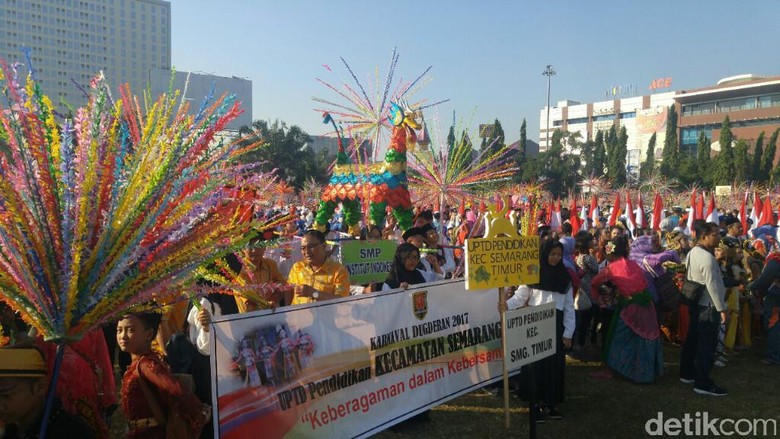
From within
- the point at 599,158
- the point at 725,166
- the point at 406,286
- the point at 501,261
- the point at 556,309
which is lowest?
the point at 556,309

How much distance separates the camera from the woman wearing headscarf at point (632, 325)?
577cm

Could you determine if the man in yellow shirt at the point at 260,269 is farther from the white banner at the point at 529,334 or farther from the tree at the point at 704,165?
the tree at the point at 704,165

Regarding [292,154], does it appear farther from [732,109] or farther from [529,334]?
[732,109]

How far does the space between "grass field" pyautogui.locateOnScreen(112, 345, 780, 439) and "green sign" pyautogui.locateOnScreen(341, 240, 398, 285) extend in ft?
7.90

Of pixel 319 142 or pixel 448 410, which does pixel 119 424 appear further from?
pixel 319 142

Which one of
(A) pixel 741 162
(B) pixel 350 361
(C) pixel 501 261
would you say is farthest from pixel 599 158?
(B) pixel 350 361

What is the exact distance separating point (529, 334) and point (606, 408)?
1580 millimetres

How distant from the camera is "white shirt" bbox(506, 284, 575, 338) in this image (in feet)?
15.7

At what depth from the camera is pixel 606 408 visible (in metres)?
5.13

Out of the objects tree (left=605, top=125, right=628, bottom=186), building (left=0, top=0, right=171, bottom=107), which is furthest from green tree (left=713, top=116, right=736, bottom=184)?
building (left=0, top=0, right=171, bottom=107)

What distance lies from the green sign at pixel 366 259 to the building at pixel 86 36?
92847 mm

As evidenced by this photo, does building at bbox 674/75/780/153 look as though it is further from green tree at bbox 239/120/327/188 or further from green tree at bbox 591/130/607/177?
green tree at bbox 239/120/327/188

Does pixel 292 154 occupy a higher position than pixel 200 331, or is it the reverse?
pixel 292 154

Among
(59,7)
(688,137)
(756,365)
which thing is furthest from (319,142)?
(756,365)
